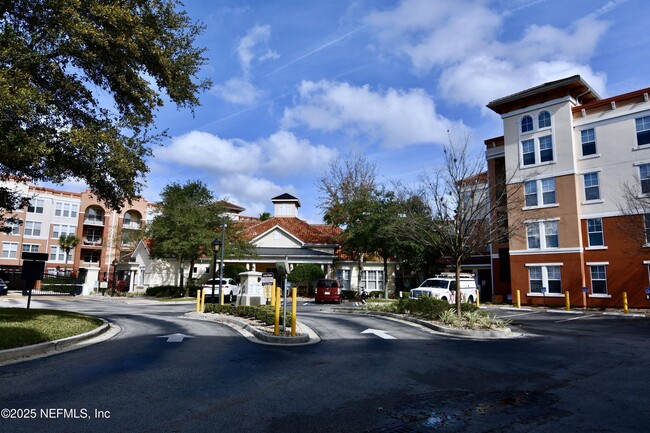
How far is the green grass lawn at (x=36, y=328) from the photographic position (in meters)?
9.93

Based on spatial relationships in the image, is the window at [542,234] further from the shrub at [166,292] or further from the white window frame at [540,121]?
the shrub at [166,292]

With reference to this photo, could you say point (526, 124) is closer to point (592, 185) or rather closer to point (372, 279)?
point (592, 185)

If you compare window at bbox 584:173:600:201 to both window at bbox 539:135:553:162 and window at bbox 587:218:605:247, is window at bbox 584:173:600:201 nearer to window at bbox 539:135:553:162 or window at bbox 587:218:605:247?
window at bbox 587:218:605:247

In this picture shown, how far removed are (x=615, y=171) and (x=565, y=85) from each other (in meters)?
6.39

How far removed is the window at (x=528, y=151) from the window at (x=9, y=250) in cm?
6020

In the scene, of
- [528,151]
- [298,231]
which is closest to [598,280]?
[528,151]

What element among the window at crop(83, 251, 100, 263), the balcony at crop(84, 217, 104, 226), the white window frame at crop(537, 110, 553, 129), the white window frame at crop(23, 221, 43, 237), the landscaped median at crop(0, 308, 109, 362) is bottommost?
the landscaped median at crop(0, 308, 109, 362)

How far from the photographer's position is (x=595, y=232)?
28516 millimetres

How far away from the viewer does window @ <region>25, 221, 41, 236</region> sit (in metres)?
58.8

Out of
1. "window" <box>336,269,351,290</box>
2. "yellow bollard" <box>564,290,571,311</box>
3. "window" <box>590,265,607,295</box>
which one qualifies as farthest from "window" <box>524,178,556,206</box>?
"window" <box>336,269,351,290</box>

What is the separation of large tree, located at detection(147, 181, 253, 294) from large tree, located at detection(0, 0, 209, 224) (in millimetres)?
21283

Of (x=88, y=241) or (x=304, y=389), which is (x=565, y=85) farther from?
(x=88, y=241)

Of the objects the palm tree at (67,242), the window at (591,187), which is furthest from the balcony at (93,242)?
the window at (591,187)

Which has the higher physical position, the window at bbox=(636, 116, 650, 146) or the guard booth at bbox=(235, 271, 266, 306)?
the window at bbox=(636, 116, 650, 146)
